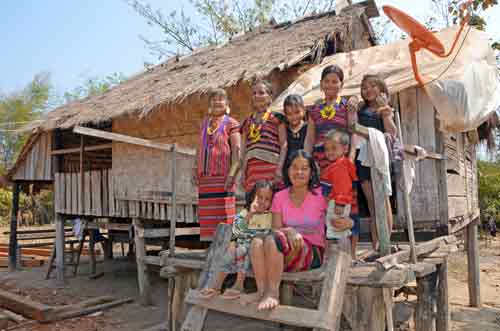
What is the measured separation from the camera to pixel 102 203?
8.46m

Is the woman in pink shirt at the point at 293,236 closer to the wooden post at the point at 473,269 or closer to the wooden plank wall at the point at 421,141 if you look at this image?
the wooden plank wall at the point at 421,141

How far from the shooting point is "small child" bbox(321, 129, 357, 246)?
2709mm

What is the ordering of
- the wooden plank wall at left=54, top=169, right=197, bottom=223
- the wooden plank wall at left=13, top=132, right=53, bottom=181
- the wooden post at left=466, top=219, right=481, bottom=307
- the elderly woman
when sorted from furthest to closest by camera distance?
the wooden plank wall at left=13, top=132, right=53, bottom=181 → the wooden plank wall at left=54, top=169, right=197, bottom=223 → the wooden post at left=466, top=219, right=481, bottom=307 → the elderly woman

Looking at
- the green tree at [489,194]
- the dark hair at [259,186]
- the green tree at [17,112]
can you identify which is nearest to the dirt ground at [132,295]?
the green tree at [489,194]

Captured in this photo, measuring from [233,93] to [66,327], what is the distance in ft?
13.6

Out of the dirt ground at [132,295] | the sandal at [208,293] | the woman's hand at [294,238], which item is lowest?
the dirt ground at [132,295]

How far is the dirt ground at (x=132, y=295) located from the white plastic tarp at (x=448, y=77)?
10.6 feet

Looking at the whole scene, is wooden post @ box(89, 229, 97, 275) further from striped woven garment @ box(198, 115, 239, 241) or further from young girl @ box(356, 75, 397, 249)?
young girl @ box(356, 75, 397, 249)

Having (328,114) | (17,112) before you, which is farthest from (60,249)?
(17,112)

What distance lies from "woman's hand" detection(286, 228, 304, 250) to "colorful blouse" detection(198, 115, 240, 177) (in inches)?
39.9

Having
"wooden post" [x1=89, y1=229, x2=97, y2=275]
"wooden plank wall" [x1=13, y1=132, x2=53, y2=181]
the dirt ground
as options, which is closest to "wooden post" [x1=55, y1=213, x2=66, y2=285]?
the dirt ground

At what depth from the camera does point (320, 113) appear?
3.34 m

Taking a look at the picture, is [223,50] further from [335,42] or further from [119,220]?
[119,220]

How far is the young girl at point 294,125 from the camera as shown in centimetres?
319
